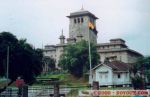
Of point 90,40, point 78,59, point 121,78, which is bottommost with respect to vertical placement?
point 121,78

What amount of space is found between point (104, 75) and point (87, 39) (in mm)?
39522

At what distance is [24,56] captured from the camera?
54.9m

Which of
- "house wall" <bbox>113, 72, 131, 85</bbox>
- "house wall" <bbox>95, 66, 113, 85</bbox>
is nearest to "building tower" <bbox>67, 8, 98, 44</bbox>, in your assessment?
"house wall" <bbox>95, 66, 113, 85</bbox>

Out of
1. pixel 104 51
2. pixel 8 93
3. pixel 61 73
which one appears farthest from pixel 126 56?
pixel 8 93

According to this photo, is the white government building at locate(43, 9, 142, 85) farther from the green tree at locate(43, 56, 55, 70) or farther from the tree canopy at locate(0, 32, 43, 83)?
the tree canopy at locate(0, 32, 43, 83)

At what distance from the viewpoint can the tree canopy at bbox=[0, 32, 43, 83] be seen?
5325cm

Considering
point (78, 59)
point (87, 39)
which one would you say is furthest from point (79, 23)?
point (78, 59)

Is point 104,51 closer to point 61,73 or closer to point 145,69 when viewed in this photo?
point 61,73

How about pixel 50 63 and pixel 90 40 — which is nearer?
pixel 50 63

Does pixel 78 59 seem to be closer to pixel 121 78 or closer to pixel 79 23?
pixel 121 78

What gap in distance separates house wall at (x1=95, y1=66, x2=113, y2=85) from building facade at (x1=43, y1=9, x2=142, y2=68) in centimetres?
3261

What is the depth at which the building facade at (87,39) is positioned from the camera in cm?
10643

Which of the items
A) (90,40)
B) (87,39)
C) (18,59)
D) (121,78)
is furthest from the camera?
(90,40)

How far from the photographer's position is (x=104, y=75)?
70250 mm
